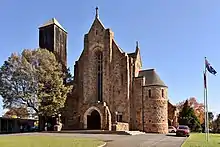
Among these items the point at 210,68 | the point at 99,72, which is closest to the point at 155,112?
the point at 99,72

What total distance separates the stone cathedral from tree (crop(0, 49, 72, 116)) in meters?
5.62

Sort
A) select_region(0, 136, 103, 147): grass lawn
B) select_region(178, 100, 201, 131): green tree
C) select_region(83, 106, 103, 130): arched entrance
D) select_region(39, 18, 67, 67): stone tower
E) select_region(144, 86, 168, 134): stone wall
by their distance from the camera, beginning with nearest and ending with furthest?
select_region(0, 136, 103, 147): grass lawn
select_region(144, 86, 168, 134): stone wall
select_region(83, 106, 103, 130): arched entrance
select_region(39, 18, 67, 67): stone tower
select_region(178, 100, 201, 131): green tree

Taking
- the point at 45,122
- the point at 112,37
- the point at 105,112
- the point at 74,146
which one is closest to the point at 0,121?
the point at 45,122

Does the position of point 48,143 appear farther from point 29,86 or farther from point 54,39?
point 54,39

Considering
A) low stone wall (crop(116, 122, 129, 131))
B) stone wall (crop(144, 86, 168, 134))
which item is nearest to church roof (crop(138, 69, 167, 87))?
stone wall (crop(144, 86, 168, 134))

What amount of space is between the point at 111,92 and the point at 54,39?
650 inches

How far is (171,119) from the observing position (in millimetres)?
66875

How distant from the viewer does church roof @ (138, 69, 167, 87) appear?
179 ft

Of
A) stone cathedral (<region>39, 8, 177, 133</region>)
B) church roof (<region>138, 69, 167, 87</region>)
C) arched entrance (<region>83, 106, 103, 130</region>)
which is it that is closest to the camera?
stone cathedral (<region>39, 8, 177, 133</region>)

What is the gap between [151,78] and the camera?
55.7 metres

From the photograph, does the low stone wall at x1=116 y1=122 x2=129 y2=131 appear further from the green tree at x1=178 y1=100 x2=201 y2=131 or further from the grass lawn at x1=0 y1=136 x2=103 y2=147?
the grass lawn at x1=0 y1=136 x2=103 y2=147

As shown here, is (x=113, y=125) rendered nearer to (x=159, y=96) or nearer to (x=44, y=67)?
(x=159, y=96)

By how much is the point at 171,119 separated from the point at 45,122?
25579 mm

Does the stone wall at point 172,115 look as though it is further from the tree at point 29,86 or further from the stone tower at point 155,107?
the tree at point 29,86
